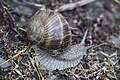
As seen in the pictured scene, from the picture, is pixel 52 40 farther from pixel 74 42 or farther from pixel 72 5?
pixel 72 5

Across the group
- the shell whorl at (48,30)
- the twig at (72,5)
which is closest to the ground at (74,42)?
the twig at (72,5)

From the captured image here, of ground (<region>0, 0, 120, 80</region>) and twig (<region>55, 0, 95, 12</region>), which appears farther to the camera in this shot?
twig (<region>55, 0, 95, 12</region>)

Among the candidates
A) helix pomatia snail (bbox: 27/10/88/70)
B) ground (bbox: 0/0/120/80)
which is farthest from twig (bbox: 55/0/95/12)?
helix pomatia snail (bbox: 27/10/88/70)

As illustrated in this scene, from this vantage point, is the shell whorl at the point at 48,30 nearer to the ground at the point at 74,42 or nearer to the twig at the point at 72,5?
the ground at the point at 74,42

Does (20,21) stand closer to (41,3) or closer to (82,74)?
(41,3)

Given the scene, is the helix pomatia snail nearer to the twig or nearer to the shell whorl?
the shell whorl

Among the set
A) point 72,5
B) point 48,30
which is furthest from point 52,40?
point 72,5

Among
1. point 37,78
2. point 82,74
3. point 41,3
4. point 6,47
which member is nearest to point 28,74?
point 37,78
